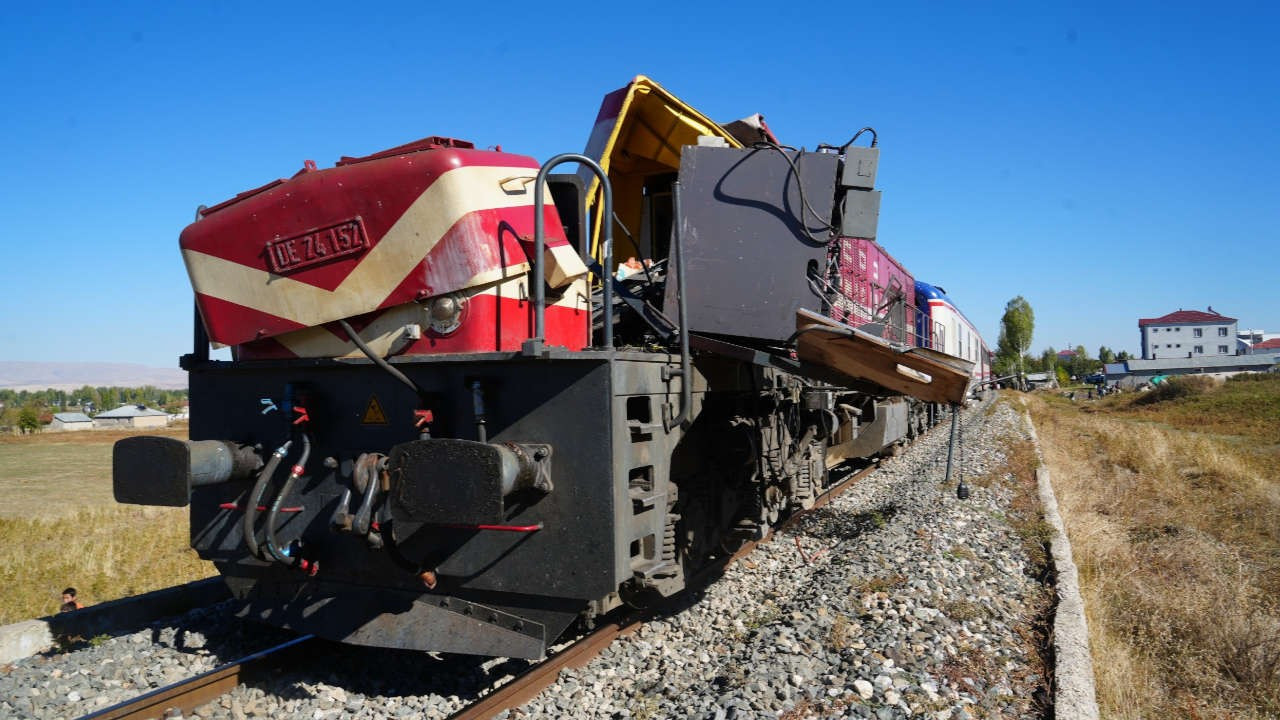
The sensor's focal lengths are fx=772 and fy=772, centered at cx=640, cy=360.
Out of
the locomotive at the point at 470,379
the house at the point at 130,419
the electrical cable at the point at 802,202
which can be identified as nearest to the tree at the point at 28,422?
the house at the point at 130,419

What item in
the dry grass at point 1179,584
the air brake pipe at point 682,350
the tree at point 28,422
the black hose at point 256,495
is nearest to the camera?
the black hose at point 256,495

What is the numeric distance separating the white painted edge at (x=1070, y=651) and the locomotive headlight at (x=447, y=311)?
140 inches

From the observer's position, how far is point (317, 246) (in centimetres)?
421

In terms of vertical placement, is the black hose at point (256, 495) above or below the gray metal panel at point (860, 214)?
below

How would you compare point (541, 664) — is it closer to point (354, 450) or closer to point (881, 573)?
point (354, 450)

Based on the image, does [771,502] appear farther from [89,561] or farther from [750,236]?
[89,561]

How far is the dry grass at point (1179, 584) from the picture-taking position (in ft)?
14.6

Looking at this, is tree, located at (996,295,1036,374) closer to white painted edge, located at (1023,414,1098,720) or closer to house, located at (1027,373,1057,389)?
house, located at (1027,373,1057,389)

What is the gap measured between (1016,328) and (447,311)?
347 feet

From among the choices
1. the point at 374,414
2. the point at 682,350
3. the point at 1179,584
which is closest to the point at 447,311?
the point at 374,414

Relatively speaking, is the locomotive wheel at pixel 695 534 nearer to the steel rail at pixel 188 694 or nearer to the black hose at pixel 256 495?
the black hose at pixel 256 495

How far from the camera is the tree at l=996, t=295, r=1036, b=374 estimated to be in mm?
95938

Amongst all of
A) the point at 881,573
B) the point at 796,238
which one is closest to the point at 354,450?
the point at 796,238

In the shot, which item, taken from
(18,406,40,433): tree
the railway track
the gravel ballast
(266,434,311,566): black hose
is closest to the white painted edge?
the gravel ballast
